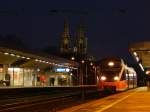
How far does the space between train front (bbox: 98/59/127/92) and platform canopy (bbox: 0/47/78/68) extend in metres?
10.6

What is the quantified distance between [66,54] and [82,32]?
597 inches

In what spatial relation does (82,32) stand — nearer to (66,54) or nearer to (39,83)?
(66,54)

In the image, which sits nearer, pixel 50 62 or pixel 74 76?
pixel 50 62

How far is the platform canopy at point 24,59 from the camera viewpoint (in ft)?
175

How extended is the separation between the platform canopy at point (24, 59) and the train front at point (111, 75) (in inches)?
419

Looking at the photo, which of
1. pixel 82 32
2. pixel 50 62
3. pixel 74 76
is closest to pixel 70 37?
pixel 82 32

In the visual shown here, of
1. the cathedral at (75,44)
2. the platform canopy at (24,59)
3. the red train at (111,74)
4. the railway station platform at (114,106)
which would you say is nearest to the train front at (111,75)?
the red train at (111,74)

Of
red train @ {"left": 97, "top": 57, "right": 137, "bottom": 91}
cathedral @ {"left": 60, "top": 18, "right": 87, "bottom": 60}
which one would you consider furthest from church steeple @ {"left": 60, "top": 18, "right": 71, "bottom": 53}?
red train @ {"left": 97, "top": 57, "right": 137, "bottom": 91}

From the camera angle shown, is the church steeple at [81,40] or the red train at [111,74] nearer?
the red train at [111,74]

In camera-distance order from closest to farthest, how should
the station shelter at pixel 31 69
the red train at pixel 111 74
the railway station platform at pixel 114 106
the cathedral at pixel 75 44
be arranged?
the railway station platform at pixel 114 106, the red train at pixel 111 74, the station shelter at pixel 31 69, the cathedral at pixel 75 44

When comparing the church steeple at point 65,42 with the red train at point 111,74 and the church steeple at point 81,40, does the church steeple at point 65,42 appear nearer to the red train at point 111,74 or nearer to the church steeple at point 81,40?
the church steeple at point 81,40

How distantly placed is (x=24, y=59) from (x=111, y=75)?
17.7 metres

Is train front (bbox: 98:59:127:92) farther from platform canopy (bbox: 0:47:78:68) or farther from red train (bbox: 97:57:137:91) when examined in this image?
platform canopy (bbox: 0:47:78:68)

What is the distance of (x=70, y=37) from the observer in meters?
184
